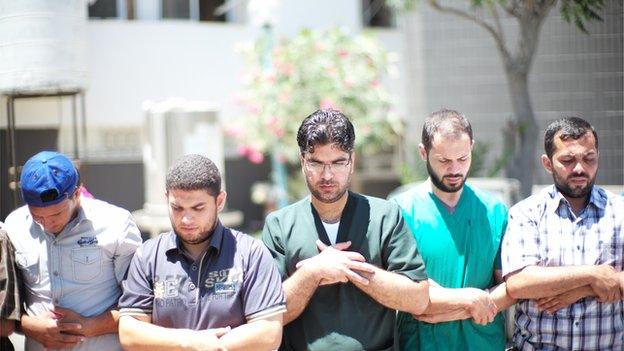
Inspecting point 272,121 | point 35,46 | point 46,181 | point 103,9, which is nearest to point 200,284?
point 46,181

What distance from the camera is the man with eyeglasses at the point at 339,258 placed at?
336 centimetres

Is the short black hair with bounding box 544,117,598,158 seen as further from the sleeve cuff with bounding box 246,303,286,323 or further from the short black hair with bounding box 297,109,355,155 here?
the sleeve cuff with bounding box 246,303,286,323

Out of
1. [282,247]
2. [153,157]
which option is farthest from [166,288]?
[153,157]

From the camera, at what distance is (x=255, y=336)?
3.24 metres

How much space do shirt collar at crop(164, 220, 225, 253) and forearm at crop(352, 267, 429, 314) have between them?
582mm

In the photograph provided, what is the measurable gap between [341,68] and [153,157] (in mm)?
3101

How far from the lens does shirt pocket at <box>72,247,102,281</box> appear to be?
359cm

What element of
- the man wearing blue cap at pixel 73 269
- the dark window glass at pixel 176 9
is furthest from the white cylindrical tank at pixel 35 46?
the dark window glass at pixel 176 9

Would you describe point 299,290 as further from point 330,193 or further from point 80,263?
point 80,263

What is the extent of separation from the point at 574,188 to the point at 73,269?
226cm

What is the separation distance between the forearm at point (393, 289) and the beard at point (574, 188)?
2.77ft

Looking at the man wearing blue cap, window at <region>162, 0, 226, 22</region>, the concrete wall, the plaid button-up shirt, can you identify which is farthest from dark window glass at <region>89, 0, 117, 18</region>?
the plaid button-up shirt

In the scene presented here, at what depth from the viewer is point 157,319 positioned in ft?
11.0

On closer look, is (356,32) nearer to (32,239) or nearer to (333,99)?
(333,99)
